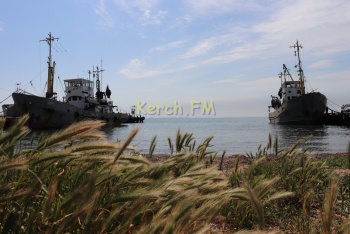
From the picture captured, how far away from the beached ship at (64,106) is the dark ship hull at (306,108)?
31.6m

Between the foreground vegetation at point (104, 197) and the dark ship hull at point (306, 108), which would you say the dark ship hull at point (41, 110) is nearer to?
the dark ship hull at point (306, 108)

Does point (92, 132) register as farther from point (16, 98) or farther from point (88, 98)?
point (88, 98)

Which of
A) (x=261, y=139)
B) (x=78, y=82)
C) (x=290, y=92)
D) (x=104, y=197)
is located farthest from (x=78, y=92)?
(x=104, y=197)

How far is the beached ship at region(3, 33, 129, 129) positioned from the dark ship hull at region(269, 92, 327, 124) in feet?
104

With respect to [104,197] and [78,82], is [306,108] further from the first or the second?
[104,197]

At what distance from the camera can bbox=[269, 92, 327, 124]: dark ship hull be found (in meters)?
52.7

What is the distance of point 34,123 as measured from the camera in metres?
45.7

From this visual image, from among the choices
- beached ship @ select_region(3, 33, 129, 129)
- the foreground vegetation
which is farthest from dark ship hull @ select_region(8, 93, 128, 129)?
the foreground vegetation

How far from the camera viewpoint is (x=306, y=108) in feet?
178

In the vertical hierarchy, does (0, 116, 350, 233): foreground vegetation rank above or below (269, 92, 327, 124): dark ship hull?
below

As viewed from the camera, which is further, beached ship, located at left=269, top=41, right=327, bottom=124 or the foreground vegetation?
beached ship, located at left=269, top=41, right=327, bottom=124

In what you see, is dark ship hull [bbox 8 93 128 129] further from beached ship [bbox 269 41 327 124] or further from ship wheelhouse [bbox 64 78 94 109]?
Answer: beached ship [bbox 269 41 327 124]

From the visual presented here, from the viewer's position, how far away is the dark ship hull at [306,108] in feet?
173

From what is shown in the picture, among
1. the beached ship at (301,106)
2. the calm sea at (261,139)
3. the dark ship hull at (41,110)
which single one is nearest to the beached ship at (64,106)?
the dark ship hull at (41,110)
